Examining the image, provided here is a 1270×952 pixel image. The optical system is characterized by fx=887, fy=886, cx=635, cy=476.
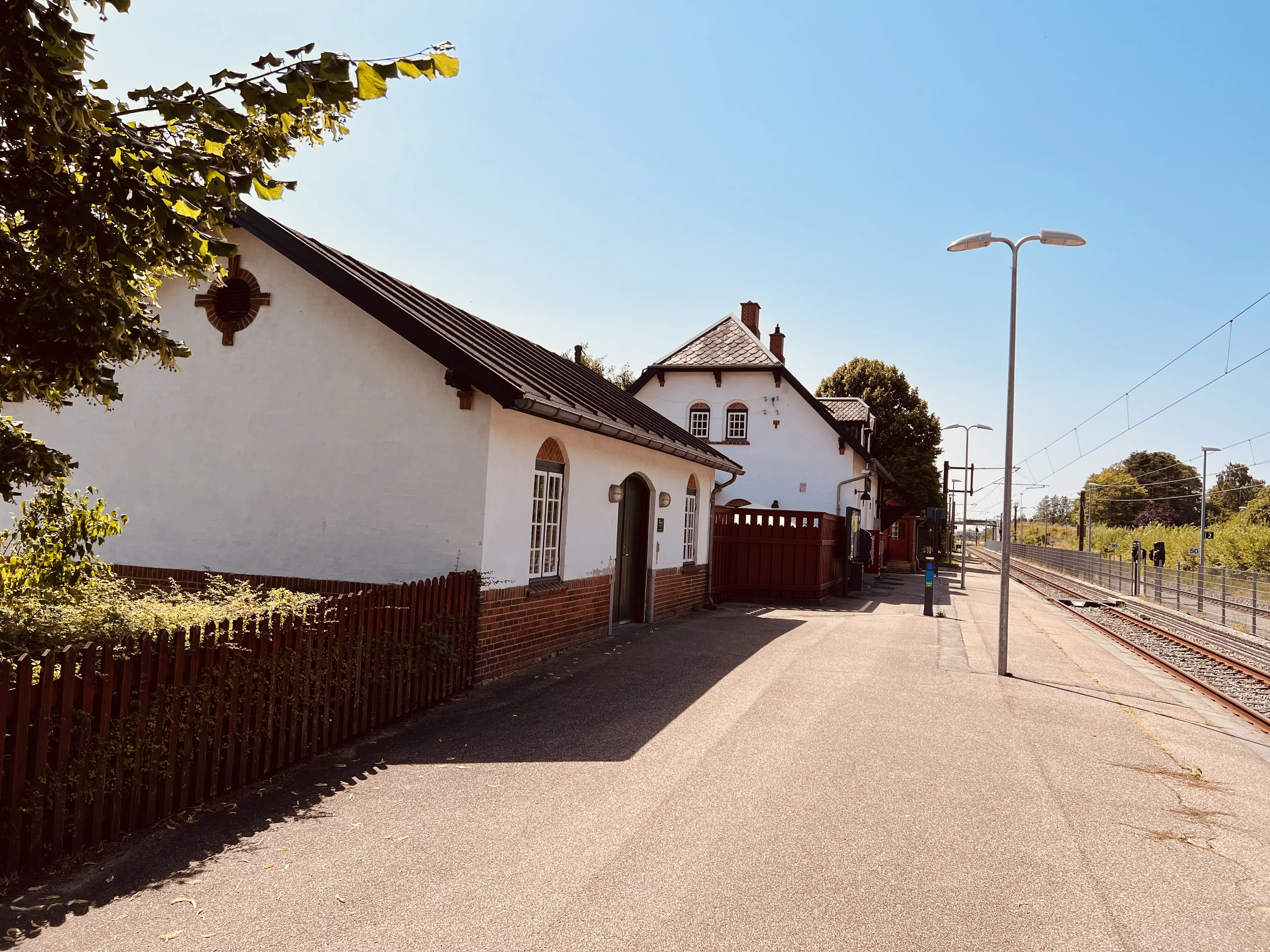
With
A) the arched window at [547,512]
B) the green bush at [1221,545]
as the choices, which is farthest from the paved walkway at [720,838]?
the green bush at [1221,545]

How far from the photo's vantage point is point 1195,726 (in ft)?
30.2

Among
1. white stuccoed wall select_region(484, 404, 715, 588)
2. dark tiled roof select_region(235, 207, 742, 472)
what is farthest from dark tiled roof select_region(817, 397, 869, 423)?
dark tiled roof select_region(235, 207, 742, 472)

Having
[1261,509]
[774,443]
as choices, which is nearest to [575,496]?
[774,443]

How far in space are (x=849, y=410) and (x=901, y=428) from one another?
56.3 ft

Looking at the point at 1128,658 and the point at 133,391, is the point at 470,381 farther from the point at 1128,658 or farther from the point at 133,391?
the point at 1128,658

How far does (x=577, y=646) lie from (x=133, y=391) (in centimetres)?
634

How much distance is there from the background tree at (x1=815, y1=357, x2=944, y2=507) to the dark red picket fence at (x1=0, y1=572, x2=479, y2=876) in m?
45.4

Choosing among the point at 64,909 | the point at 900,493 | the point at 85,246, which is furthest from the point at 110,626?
the point at 900,493

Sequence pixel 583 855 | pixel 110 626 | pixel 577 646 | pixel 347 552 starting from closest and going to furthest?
pixel 583 855 → pixel 110 626 → pixel 347 552 → pixel 577 646

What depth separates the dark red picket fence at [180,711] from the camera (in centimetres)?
438

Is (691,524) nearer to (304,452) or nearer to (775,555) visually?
(775,555)

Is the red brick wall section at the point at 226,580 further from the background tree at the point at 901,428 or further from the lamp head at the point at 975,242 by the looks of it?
the background tree at the point at 901,428

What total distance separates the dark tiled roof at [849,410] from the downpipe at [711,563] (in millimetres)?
15439

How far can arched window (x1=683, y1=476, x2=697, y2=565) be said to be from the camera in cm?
1734
